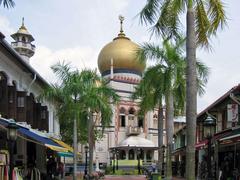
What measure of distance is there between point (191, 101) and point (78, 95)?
1312cm

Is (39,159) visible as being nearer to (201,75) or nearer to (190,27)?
(201,75)

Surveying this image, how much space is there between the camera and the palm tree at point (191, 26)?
1683 cm

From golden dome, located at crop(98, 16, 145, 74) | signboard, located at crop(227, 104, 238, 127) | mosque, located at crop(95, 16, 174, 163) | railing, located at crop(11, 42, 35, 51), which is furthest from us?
golden dome, located at crop(98, 16, 145, 74)

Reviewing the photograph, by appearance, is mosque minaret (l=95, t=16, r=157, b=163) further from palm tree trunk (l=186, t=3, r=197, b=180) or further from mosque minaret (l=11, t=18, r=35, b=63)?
palm tree trunk (l=186, t=3, r=197, b=180)

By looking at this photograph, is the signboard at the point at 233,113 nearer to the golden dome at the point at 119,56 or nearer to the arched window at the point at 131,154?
the arched window at the point at 131,154

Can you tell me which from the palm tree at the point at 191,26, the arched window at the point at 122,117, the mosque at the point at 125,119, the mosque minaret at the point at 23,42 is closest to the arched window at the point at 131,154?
the mosque at the point at 125,119

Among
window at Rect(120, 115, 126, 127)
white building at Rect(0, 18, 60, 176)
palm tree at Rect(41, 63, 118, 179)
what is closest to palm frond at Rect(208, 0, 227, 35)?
white building at Rect(0, 18, 60, 176)

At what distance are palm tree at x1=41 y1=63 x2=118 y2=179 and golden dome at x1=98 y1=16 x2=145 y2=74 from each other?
38.4 m

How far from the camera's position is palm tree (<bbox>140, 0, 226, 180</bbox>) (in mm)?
16825

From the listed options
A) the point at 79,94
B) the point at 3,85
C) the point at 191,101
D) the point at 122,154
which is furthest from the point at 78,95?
the point at 122,154

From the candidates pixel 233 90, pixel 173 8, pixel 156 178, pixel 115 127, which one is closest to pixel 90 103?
pixel 156 178

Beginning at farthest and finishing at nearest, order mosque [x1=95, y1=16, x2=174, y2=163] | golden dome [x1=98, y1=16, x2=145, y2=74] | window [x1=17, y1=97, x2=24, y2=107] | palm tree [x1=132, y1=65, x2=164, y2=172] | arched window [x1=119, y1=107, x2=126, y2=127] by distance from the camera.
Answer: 1. golden dome [x1=98, y1=16, x2=145, y2=74]
2. arched window [x1=119, y1=107, x2=126, y2=127]
3. mosque [x1=95, y1=16, x2=174, y2=163]
4. palm tree [x1=132, y1=65, x2=164, y2=172]
5. window [x1=17, y1=97, x2=24, y2=107]

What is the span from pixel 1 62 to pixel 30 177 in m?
5.16

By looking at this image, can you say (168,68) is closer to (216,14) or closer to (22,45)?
(216,14)
